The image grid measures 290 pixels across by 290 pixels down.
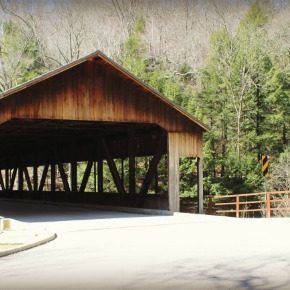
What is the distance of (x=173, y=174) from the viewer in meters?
19.2

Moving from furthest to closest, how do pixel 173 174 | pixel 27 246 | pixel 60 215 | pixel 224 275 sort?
pixel 173 174, pixel 60 215, pixel 27 246, pixel 224 275

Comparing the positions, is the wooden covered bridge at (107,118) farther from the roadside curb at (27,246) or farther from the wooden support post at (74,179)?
the roadside curb at (27,246)

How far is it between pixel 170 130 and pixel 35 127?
637 centimetres

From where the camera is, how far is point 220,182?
35938mm

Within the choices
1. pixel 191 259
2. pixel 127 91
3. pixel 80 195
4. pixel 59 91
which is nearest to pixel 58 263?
pixel 191 259

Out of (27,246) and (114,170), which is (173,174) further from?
(27,246)

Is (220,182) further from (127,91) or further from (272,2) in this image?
(272,2)

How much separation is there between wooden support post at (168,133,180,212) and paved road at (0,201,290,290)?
553 centimetres

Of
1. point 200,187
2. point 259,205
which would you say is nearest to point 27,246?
point 200,187

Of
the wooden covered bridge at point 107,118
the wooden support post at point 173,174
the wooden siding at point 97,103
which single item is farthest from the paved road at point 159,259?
the wooden support post at point 173,174

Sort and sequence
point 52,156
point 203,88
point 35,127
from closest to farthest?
point 35,127 → point 52,156 → point 203,88

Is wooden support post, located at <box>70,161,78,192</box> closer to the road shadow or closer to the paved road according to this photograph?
the paved road

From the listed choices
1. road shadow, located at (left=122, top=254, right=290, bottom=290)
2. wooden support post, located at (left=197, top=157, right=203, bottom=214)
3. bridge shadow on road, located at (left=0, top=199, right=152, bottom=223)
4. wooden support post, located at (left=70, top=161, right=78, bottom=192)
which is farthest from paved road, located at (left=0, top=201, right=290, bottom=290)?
wooden support post, located at (left=70, top=161, right=78, bottom=192)

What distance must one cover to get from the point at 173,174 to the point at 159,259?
11.7 metres
